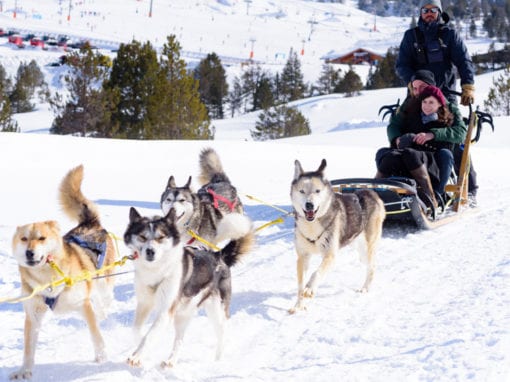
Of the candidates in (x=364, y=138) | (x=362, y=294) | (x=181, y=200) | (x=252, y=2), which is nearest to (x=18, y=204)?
(x=181, y=200)

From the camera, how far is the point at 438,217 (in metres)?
6.28

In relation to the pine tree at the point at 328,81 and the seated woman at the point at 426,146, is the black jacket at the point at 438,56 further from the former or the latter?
the pine tree at the point at 328,81

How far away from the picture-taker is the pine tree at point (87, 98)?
23469 mm

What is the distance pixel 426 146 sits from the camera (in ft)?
21.4

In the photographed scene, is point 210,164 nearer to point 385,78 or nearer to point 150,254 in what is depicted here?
point 150,254

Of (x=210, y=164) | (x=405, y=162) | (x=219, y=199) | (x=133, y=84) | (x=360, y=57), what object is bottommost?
(x=219, y=199)

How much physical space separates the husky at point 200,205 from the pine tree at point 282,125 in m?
24.0

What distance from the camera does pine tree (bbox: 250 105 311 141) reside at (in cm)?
2991

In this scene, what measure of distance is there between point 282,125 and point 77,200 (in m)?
26.8

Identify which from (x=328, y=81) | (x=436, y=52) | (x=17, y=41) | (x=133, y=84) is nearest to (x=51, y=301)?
(x=436, y=52)

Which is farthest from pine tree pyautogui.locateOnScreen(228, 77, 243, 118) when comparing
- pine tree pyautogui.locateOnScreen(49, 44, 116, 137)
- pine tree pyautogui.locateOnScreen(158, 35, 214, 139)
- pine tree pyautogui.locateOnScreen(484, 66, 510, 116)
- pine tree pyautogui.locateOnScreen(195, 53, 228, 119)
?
pine tree pyautogui.locateOnScreen(158, 35, 214, 139)

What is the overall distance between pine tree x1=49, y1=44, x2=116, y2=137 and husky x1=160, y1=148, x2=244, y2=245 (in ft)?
61.9

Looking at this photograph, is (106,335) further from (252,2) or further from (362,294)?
(252,2)

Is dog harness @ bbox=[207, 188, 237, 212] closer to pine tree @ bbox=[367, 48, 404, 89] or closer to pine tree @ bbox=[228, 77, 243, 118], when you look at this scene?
pine tree @ bbox=[228, 77, 243, 118]
